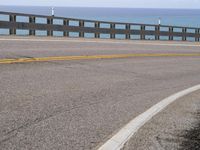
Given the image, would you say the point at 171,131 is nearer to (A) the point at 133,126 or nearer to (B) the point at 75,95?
(A) the point at 133,126

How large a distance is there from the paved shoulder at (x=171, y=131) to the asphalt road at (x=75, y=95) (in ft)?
1.31

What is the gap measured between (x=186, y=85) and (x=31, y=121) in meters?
5.62

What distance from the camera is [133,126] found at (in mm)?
7000

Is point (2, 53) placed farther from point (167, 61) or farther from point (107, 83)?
point (167, 61)

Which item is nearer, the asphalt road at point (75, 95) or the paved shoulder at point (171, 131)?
the paved shoulder at point (171, 131)

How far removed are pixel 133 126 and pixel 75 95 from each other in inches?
86.7

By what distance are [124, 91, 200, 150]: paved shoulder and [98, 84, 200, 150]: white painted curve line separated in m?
0.08

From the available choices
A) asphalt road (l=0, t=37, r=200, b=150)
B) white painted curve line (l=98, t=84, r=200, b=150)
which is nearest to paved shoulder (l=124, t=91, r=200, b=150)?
white painted curve line (l=98, t=84, r=200, b=150)

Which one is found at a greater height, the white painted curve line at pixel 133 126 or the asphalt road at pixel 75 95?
the asphalt road at pixel 75 95

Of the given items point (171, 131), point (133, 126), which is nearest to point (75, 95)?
point (133, 126)

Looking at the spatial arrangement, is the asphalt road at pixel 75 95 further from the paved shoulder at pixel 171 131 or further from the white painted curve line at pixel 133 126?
the paved shoulder at pixel 171 131

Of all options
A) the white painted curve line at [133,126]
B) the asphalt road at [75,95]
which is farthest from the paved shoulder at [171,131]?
the asphalt road at [75,95]

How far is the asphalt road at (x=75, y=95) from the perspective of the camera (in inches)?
247

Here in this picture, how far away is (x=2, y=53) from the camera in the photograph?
13836 mm
